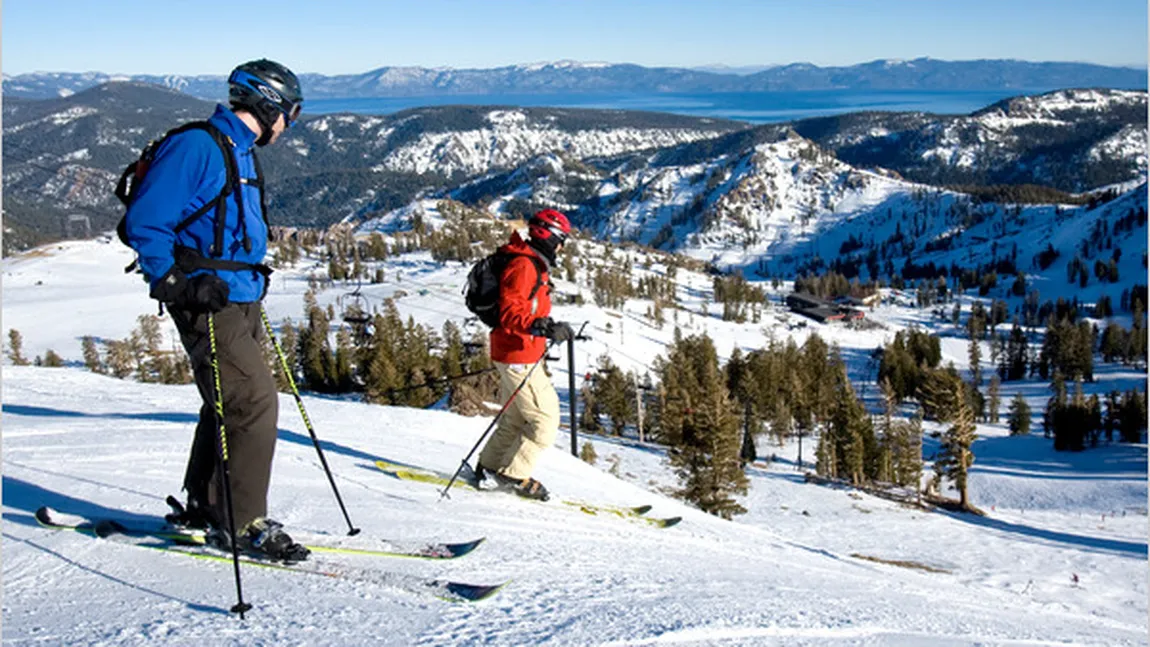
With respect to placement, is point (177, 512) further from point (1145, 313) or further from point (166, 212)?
point (1145, 313)

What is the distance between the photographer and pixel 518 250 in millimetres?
7457

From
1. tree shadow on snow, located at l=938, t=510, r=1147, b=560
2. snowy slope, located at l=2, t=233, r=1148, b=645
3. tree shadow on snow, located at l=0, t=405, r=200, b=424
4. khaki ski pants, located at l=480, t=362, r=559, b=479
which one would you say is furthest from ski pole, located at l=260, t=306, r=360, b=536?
tree shadow on snow, located at l=938, t=510, r=1147, b=560

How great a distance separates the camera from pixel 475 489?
849cm

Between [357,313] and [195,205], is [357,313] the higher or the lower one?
the lower one

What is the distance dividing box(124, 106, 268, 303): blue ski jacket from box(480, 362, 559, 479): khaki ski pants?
3.44m

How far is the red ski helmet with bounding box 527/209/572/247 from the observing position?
293 inches

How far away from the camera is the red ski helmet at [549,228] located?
7.43 meters

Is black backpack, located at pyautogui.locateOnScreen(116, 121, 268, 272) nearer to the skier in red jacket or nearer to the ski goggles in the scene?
the ski goggles

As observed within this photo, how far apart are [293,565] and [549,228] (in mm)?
3947

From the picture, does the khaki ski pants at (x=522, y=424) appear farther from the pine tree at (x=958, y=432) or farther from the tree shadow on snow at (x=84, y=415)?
the pine tree at (x=958, y=432)

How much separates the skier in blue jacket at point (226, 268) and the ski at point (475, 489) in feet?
12.3

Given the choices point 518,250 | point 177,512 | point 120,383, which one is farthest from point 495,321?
point 120,383

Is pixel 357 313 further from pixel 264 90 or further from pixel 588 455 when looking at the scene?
pixel 264 90

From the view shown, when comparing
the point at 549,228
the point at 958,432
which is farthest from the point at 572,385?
the point at 958,432
